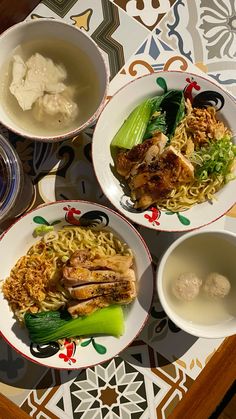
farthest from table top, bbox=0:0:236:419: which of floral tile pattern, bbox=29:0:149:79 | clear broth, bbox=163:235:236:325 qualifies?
clear broth, bbox=163:235:236:325

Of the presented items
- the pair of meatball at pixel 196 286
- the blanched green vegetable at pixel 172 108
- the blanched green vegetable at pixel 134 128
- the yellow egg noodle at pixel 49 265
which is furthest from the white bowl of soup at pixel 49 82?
the pair of meatball at pixel 196 286

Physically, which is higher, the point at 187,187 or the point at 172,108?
the point at 172,108

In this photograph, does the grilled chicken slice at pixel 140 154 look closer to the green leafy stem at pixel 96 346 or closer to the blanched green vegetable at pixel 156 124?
the blanched green vegetable at pixel 156 124

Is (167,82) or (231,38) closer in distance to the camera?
(167,82)

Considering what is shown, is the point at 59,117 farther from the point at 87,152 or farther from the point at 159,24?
the point at 159,24

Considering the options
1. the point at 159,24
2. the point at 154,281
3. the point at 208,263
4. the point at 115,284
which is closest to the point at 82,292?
the point at 115,284

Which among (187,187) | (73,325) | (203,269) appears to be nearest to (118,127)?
(187,187)

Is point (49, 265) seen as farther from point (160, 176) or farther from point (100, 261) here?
point (160, 176)
